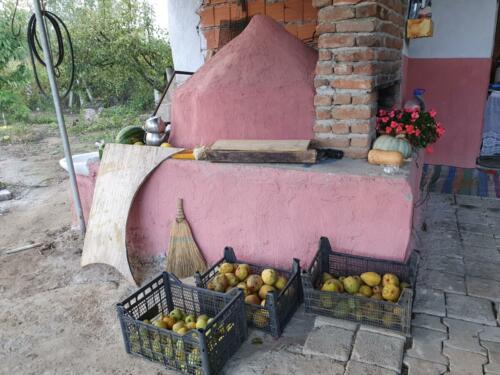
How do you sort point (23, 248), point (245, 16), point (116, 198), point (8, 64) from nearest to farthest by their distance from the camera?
point (116, 198) < point (23, 248) < point (245, 16) < point (8, 64)

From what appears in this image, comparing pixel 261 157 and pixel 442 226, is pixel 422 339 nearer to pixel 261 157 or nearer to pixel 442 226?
pixel 261 157

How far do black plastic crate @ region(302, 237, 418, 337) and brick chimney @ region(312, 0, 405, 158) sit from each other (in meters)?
0.82

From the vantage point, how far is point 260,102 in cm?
332

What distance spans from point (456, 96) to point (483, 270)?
10.9ft

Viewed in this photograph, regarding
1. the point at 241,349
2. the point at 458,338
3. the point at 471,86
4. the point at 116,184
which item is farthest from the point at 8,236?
the point at 471,86

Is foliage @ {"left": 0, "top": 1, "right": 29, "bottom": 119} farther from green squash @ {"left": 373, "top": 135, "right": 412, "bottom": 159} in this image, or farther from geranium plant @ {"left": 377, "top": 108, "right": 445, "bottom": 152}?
green squash @ {"left": 373, "top": 135, "right": 412, "bottom": 159}

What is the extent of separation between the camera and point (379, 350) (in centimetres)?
231

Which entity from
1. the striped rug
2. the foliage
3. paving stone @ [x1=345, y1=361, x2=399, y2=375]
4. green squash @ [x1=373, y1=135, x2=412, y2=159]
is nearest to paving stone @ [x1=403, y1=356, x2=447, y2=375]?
paving stone @ [x1=345, y1=361, x2=399, y2=375]

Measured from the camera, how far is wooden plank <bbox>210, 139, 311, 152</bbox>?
306 cm

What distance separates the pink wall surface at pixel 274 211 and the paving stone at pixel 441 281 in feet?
1.21

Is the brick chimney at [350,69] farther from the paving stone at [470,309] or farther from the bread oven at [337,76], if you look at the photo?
the paving stone at [470,309]

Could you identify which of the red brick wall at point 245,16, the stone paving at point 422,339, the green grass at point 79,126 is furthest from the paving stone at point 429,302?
the green grass at point 79,126

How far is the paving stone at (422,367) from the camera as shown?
84.7 inches

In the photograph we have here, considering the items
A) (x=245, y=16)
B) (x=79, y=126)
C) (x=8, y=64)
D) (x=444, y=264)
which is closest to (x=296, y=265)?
(x=444, y=264)
